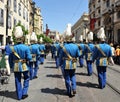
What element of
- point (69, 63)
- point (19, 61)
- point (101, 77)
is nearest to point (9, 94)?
point (19, 61)

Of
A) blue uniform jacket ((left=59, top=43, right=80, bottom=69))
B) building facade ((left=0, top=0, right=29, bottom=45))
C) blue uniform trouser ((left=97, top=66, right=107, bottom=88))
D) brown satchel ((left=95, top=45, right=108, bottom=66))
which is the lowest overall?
blue uniform trouser ((left=97, top=66, right=107, bottom=88))

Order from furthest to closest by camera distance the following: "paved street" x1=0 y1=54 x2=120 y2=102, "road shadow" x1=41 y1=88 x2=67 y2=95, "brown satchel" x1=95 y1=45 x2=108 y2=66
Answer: "brown satchel" x1=95 y1=45 x2=108 y2=66
"road shadow" x1=41 y1=88 x2=67 y2=95
"paved street" x1=0 y1=54 x2=120 y2=102

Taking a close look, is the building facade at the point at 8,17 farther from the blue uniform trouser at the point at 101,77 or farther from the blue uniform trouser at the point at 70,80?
the blue uniform trouser at the point at 70,80

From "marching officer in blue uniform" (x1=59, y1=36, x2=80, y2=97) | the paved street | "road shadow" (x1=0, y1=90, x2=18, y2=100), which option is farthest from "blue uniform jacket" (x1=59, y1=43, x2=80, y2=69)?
"road shadow" (x1=0, y1=90, x2=18, y2=100)

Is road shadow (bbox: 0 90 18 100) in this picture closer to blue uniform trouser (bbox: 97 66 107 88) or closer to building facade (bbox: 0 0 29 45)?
blue uniform trouser (bbox: 97 66 107 88)

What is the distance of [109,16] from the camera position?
52.3 metres

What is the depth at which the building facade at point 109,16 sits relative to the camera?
152 ft

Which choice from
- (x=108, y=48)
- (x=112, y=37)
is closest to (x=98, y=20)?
(x=112, y=37)

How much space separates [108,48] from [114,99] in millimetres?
2521

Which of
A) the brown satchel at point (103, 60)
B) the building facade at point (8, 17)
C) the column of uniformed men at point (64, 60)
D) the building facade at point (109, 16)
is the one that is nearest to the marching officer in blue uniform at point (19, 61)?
the column of uniformed men at point (64, 60)

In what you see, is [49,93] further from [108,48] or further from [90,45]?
[90,45]

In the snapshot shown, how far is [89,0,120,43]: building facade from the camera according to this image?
46356mm

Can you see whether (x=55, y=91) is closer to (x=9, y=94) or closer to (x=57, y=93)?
(x=57, y=93)

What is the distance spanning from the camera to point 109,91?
10445 mm
